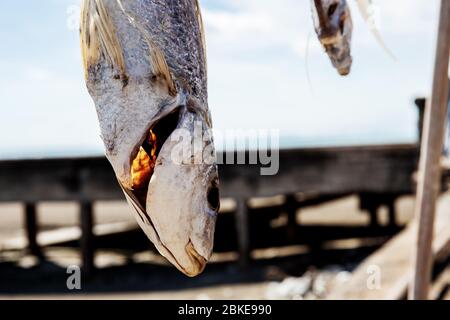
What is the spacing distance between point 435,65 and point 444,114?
17cm

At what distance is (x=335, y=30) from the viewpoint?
1.01 metres

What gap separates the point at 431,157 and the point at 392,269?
5.83 feet

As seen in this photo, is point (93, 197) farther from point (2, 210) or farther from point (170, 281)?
point (2, 210)

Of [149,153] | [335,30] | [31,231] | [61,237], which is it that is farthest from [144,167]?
[61,237]

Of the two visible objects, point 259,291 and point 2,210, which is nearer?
point 259,291

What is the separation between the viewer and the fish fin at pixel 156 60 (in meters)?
0.57

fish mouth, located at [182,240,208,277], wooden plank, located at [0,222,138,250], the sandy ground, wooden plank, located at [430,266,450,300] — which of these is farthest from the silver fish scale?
wooden plank, located at [0,222,138,250]

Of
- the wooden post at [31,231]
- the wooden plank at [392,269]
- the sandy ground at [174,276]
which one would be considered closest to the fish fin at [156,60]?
the wooden plank at [392,269]

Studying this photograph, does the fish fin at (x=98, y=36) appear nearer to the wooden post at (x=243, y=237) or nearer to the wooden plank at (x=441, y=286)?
the wooden plank at (x=441, y=286)

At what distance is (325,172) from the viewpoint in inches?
285

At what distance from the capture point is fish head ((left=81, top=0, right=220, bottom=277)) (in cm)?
55

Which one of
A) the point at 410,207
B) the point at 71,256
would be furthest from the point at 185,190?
the point at 410,207

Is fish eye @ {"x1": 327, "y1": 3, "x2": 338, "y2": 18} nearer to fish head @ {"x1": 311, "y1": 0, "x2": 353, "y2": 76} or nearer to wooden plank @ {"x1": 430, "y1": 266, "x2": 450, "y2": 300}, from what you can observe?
fish head @ {"x1": 311, "y1": 0, "x2": 353, "y2": 76}

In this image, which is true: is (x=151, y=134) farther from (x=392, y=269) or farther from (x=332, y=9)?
(x=392, y=269)
